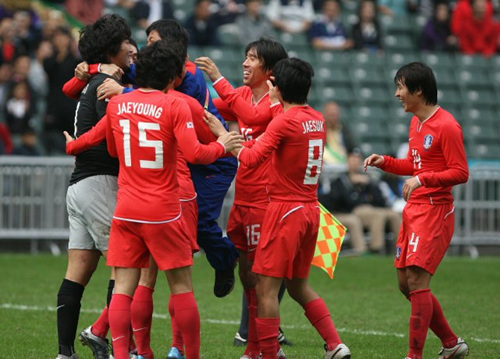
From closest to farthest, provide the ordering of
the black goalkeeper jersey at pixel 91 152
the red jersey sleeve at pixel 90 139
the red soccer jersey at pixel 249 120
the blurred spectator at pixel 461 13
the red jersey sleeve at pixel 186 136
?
the red jersey sleeve at pixel 186 136, the red jersey sleeve at pixel 90 139, the black goalkeeper jersey at pixel 91 152, the red soccer jersey at pixel 249 120, the blurred spectator at pixel 461 13

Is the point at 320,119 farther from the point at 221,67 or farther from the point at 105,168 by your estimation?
the point at 221,67

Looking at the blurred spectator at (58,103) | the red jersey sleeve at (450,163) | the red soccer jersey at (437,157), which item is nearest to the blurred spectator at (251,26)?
the blurred spectator at (58,103)

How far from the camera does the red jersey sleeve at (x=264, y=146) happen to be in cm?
673

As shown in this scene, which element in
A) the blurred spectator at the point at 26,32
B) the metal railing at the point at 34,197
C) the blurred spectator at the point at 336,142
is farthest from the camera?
the blurred spectator at the point at 26,32

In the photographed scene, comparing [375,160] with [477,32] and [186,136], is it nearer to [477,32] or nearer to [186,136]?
[186,136]

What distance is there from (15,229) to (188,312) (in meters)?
8.97

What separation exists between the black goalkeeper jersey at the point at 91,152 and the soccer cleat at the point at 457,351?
107 inches

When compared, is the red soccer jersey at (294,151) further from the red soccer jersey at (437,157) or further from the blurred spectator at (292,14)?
the blurred spectator at (292,14)

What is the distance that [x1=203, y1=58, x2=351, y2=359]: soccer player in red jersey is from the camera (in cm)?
688

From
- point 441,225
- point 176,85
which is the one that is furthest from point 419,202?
point 176,85

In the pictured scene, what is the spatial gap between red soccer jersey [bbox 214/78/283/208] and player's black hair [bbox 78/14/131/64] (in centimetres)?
81

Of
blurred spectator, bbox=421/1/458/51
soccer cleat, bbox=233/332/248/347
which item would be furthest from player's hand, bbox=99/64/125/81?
blurred spectator, bbox=421/1/458/51

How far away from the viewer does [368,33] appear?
21078 millimetres

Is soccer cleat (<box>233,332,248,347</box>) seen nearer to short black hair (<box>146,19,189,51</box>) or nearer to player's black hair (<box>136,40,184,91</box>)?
short black hair (<box>146,19,189,51</box>)
